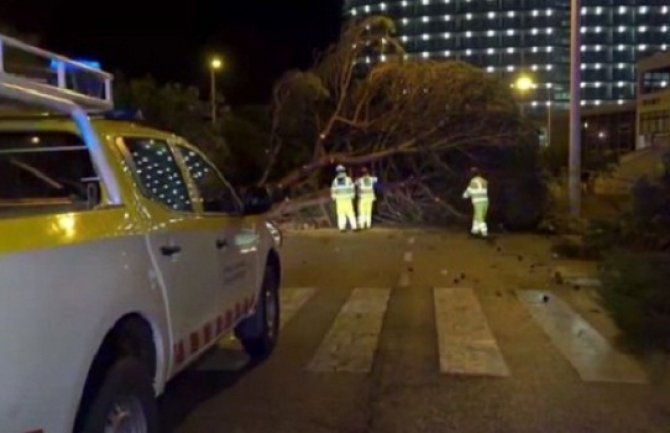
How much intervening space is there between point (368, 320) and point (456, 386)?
3.39 meters

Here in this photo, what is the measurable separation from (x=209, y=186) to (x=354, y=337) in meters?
2.92

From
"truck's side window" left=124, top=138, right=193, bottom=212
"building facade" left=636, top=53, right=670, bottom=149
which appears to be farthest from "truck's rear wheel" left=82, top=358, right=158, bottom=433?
Answer: "building facade" left=636, top=53, right=670, bottom=149

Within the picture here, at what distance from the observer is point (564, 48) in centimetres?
7256

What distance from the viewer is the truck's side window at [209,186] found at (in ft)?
23.9

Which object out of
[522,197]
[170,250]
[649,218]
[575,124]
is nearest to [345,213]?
[522,197]

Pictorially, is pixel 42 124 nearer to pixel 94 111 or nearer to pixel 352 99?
pixel 94 111

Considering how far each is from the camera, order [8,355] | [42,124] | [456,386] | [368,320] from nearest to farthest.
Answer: [8,355] → [42,124] → [456,386] → [368,320]

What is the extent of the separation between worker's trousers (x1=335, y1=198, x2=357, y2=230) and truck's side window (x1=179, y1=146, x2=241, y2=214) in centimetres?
1656


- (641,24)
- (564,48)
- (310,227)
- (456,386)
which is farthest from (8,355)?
(641,24)

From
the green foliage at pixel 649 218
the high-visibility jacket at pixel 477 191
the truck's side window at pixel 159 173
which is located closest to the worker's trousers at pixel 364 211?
Answer: the high-visibility jacket at pixel 477 191

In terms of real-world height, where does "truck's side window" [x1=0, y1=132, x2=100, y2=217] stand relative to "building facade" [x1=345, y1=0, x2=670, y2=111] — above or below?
below

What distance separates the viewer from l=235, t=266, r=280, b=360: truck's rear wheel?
8695mm

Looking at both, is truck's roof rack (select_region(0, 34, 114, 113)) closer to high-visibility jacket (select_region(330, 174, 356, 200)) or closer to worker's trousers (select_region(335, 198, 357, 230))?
high-visibility jacket (select_region(330, 174, 356, 200))

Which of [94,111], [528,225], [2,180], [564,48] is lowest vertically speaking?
[528,225]
